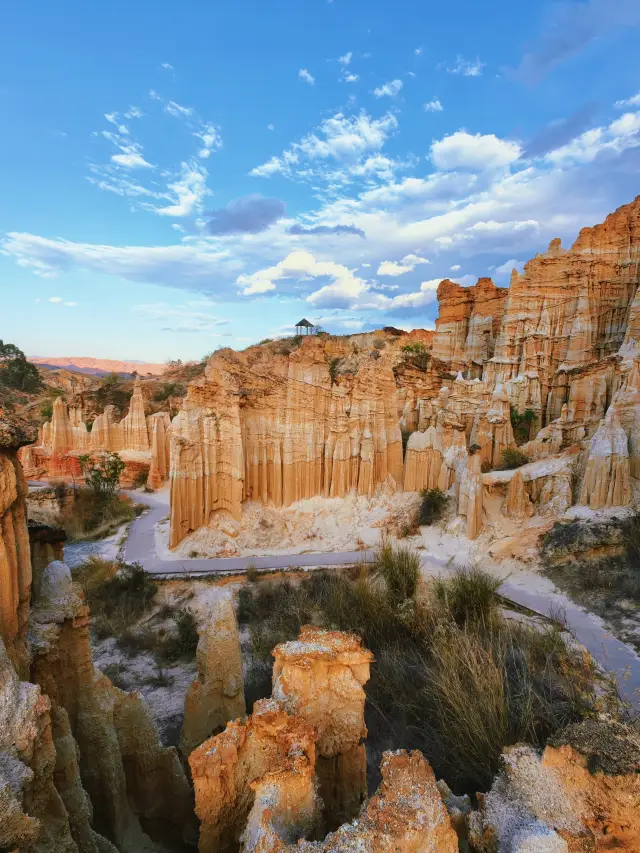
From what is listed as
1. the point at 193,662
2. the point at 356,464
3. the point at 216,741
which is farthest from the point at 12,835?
the point at 356,464

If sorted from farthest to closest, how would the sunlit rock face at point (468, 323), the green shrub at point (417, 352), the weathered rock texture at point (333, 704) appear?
1. the green shrub at point (417, 352)
2. the sunlit rock face at point (468, 323)
3. the weathered rock texture at point (333, 704)

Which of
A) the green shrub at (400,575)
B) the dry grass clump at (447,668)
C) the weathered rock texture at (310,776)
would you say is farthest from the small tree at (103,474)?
the weathered rock texture at (310,776)

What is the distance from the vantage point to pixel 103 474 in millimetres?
20875

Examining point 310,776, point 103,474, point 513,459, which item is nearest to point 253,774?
point 310,776

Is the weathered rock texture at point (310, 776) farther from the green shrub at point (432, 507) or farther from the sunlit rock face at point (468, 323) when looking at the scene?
the sunlit rock face at point (468, 323)

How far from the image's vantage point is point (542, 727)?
A: 4.74m

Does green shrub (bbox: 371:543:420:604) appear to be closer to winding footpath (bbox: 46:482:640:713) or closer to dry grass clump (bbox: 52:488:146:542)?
winding footpath (bbox: 46:482:640:713)

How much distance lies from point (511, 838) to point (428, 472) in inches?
545

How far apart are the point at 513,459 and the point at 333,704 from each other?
16499mm

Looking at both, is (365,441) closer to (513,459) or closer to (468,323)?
(513,459)

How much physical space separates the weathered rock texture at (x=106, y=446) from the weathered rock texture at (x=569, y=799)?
69.6 feet

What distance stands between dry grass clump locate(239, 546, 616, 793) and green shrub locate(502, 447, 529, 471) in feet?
35.1

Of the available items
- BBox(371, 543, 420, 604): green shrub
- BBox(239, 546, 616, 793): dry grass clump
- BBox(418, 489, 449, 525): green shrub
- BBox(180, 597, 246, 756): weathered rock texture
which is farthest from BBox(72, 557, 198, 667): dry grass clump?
BBox(418, 489, 449, 525): green shrub

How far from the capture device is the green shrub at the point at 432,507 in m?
14.4
